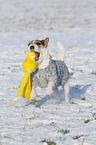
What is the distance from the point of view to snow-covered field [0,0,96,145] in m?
4.68

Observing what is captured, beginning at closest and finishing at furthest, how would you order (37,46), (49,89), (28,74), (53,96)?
(37,46) → (49,89) → (28,74) → (53,96)

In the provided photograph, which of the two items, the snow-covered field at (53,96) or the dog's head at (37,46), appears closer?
the snow-covered field at (53,96)

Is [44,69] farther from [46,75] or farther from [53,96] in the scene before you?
[53,96]

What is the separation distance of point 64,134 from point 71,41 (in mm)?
12686

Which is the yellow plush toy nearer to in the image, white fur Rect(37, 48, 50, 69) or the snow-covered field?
white fur Rect(37, 48, 50, 69)

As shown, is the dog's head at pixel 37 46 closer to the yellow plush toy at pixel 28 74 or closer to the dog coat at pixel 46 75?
the yellow plush toy at pixel 28 74

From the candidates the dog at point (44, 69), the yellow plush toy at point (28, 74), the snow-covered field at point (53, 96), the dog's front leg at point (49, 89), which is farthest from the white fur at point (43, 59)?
the snow-covered field at point (53, 96)

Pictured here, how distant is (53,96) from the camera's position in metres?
7.55

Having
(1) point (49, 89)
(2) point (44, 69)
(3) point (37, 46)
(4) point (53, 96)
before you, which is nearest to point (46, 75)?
(2) point (44, 69)

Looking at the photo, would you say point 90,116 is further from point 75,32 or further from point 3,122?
point 75,32

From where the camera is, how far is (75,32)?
20.5 m

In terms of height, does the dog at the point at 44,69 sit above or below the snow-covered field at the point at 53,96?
above

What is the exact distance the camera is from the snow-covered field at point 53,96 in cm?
468

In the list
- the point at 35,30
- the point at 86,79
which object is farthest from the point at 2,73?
the point at 35,30
